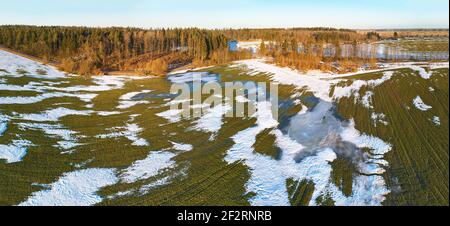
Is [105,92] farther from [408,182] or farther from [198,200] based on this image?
[408,182]

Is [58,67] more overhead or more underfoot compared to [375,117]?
more overhead

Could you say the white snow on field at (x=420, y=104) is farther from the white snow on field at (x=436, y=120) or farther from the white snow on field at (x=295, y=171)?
the white snow on field at (x=295, y=171)

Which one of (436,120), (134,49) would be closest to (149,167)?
(436,120)

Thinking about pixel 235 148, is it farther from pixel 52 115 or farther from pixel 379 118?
pixel 52 115

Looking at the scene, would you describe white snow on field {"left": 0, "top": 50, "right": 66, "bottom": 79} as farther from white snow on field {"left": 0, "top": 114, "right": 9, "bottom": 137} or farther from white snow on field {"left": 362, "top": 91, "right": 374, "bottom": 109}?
white snow on field {"left": 362, "top": 91, "right": 374, "bottom": 109}

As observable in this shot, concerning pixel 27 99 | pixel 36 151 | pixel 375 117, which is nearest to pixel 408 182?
pixel 375 117

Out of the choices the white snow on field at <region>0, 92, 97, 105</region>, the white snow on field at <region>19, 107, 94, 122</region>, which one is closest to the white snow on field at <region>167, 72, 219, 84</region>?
the white snow on field at <region>0, 92, 97, 105</region>

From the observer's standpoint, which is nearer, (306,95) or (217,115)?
(217,115)
